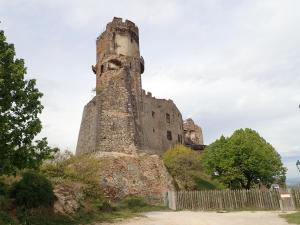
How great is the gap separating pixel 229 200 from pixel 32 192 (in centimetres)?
1568

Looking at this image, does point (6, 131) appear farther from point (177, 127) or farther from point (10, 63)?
point (177, 127)

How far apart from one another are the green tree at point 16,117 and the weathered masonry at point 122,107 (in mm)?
18108

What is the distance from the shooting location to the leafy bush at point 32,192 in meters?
16.4

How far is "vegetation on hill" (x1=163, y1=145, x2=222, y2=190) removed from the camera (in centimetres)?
3384

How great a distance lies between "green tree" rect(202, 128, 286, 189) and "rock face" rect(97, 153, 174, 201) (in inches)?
191

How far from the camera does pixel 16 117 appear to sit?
13883mm

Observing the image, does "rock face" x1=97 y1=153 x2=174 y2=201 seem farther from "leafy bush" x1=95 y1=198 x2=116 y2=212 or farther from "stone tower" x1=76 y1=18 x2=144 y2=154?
"leafy bush" x1=95 y1=198 x2=116 y2=212

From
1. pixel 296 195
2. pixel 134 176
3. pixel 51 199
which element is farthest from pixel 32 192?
pixel 296 195

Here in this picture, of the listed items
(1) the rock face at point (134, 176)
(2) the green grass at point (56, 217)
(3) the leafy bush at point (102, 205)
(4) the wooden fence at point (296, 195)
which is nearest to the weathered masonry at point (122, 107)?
(1) the rock face at point (134, 176)

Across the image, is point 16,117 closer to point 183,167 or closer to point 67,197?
point 67,197

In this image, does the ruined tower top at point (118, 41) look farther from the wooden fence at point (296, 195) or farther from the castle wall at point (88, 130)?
the wooden fence at point (296, 195)

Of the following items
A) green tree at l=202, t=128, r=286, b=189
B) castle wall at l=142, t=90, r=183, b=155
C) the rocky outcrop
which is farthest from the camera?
the rocky outcrop

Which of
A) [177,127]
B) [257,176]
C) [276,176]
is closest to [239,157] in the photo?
[257,176]

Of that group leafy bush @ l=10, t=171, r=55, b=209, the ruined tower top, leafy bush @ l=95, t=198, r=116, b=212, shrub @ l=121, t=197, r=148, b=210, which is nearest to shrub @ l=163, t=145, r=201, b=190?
shrub @ l=121, t=197, r=148, b=210
